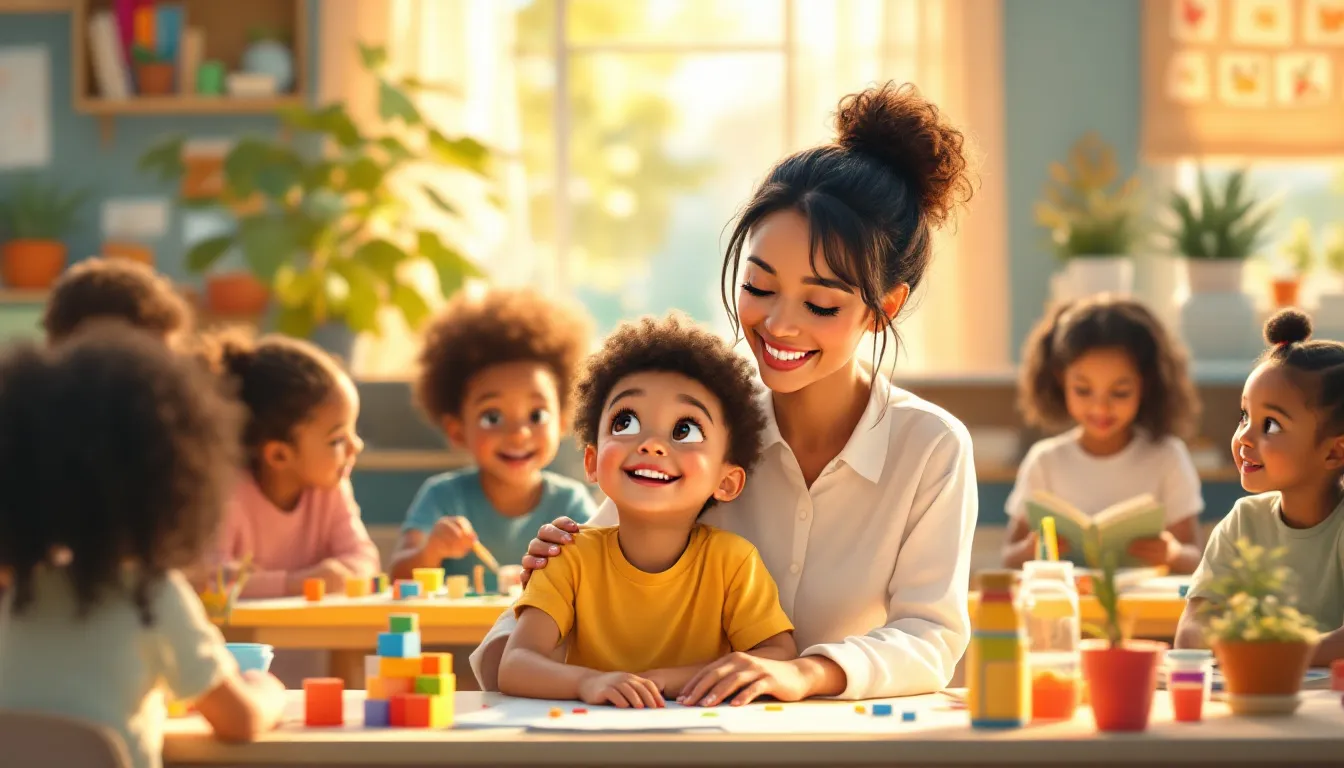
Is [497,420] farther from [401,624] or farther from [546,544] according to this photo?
[401,624]

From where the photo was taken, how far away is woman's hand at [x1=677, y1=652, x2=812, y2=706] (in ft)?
5.30

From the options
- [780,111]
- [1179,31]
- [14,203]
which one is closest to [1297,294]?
[1179,31]

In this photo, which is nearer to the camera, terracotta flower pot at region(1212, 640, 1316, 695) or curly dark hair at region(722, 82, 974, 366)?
terracotta flower pot at region(1212, 640, 1316, 695)

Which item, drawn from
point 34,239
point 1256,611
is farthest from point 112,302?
point 1256,611

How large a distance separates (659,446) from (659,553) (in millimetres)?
136

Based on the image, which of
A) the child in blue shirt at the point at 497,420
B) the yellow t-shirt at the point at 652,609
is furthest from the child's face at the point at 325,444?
the yellow t-shirt at the point at 652,609

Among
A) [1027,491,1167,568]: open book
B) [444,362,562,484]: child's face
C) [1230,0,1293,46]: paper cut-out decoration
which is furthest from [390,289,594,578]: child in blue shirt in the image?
[1230,0,1293,46]: paper cut-out decoration

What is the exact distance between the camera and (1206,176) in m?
5.69

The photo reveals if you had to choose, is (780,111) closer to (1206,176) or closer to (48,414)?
(1206,176)

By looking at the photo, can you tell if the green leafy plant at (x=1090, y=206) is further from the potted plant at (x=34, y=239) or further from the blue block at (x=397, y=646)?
the blue block at (x=397, y=646)

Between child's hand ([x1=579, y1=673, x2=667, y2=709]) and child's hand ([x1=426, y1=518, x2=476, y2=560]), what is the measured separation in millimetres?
1440

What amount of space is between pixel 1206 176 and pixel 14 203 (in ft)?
13.8

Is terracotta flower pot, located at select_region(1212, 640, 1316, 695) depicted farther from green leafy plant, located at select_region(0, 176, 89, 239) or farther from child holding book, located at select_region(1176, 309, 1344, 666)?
green leafy plant, located at select_region(0, 176, 89, 239)

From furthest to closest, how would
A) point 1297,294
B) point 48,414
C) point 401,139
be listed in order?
1. point 401,139
2. point 1297,294
3. point 48,414
